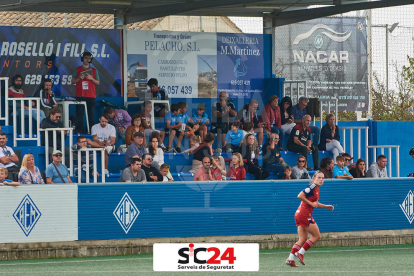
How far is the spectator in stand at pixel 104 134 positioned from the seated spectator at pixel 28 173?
282 cm

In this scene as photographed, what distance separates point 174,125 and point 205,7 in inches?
123

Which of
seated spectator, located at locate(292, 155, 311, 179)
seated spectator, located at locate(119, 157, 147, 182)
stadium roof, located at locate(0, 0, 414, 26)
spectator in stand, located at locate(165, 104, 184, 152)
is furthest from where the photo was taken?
stadium roof, located at locate(0, 0, 414, 26)

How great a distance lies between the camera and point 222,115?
58.5ft

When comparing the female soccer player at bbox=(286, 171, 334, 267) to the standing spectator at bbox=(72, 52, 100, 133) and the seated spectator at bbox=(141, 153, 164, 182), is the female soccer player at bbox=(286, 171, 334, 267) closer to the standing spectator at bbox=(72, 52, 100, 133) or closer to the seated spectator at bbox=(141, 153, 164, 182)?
the seated spectator at bbox=(141, 153, 164, 182)

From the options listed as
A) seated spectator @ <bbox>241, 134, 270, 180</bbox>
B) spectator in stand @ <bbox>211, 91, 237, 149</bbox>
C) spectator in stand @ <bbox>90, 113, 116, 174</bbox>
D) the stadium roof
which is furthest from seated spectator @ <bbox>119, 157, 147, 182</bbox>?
the stadium roof

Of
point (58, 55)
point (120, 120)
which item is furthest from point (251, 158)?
point (58, 55)

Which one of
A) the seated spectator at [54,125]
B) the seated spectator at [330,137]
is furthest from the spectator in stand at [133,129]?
the seated spectator at [330,137]

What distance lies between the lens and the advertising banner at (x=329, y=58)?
23516 millimetres

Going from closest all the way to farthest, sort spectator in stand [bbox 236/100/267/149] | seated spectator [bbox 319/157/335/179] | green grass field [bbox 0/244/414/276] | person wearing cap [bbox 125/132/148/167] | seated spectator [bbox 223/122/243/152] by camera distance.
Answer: green grass field [bbox 0/244/414/276]
person wearing cap [bbox 125/132/148/167]
seated spectator [bbox 319/157/335/179]
seated spectator [bbox 223/122/243/152]
spectator in stand [bbox 236/100/267/149]

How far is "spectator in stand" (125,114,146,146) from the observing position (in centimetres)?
1603

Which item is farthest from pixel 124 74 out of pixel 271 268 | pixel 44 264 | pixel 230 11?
pixel 271 268

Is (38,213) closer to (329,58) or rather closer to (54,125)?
(54,125)

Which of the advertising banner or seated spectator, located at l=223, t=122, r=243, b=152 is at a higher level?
the advertising banner

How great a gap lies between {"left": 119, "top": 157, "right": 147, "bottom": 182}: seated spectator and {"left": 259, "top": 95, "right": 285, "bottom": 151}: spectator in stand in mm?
5526
